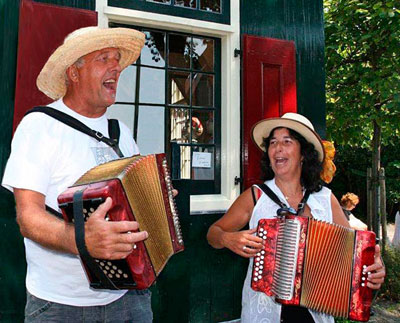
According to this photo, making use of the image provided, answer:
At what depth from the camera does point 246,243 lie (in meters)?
2.16

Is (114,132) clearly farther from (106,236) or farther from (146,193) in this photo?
(106,236)

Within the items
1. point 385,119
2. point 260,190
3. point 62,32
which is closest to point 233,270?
point 260,190

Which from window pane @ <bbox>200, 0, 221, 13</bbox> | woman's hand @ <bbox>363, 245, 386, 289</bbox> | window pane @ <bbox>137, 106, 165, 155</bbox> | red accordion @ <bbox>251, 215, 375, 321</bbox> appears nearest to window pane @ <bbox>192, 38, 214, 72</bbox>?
window pane @ <bbox>200, 0, 221, 13</bbox>

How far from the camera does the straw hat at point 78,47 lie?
1.86 m

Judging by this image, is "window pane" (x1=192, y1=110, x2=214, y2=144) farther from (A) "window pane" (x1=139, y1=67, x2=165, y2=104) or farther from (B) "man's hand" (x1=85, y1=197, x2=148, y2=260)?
(B) "man's hand" (x1=85, y1=197, x2=148, y2=260)

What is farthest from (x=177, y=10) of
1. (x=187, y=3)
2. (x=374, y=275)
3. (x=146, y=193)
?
(x=374, y=275)

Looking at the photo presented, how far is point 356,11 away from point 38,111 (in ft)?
14.8

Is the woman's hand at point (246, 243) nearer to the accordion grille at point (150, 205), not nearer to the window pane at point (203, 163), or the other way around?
the accordion grille at point (150, 205)

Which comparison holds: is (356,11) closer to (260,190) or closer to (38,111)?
(260,190)

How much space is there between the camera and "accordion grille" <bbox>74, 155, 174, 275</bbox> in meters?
→ 1.44

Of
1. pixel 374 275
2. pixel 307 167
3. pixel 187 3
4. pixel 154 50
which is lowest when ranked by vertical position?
pixel 374 275

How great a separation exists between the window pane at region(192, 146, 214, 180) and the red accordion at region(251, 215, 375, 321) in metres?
1.45

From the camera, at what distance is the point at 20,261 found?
2746 millimetres

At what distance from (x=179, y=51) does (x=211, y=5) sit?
1.58 feet
